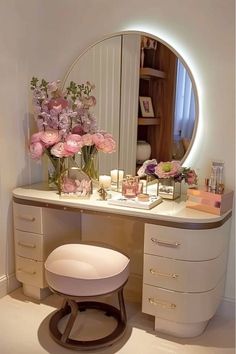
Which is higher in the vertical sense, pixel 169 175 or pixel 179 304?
pixel 169 175

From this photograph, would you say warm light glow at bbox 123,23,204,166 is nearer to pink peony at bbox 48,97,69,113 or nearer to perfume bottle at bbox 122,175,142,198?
perfume bottle at bbox 122,175,142,198

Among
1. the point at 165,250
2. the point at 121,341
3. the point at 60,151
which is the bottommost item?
the point at 121,341

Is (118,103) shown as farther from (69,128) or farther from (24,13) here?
(24,13)

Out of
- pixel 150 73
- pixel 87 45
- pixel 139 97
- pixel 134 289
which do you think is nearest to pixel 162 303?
pixel 134 289

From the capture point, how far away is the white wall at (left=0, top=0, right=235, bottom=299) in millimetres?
1983

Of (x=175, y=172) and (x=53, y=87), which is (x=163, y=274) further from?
(x=53, y=87)

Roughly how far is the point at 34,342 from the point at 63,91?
5.22 ft

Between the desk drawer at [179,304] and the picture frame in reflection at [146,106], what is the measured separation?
104 centimetres

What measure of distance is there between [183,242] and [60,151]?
90 centimetres

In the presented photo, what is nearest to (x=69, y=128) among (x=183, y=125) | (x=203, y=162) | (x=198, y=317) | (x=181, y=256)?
(x=183, y=125)

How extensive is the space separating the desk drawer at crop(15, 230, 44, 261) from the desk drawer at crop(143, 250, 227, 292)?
0.70 metres

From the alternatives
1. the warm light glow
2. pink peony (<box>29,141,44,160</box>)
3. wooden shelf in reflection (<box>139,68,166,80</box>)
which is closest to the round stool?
pink peony (<box>29,141,44,160</box>)

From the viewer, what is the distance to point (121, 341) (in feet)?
6.16

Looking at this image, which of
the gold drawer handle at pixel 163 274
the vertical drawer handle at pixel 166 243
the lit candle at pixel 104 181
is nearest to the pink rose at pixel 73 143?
the lit candle at pixel 104 181
